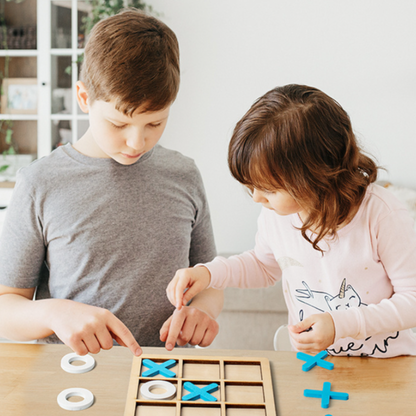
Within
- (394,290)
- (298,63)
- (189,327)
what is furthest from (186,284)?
(298,63)

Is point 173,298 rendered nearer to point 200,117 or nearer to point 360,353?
point 360,353

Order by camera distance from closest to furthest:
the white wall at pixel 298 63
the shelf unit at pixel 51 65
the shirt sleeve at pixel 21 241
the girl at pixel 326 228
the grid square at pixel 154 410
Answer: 1. the grid square at pixel 154 410
2. the girl at pixel 326 228
3. the shirt sleeve at pixel 21 241
4. the white wall at pixel 298 63
5. the shelf unit at pixel 51 65

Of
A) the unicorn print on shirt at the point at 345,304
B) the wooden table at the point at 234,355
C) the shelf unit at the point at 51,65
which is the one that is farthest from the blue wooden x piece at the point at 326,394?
the shelf unit at the point at 51,65

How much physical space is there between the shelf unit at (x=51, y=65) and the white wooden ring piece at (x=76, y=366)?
101 inches

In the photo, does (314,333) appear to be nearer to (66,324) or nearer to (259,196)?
(259,196)

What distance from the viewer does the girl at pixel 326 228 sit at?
2.83 ft

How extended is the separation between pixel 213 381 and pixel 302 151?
0.44 metres

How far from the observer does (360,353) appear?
3.26ft

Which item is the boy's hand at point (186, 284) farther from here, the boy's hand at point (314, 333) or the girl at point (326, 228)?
the boy's hand at point (314, 333)

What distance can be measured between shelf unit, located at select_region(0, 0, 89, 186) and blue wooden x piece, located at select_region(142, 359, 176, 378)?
2.61 m

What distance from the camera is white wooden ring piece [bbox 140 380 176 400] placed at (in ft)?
2.22

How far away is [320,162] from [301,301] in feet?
1.16

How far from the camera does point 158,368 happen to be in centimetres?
74

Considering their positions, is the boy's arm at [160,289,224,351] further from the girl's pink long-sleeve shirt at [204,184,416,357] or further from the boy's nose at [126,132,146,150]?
the boy's nose at [126,132,146,150]
